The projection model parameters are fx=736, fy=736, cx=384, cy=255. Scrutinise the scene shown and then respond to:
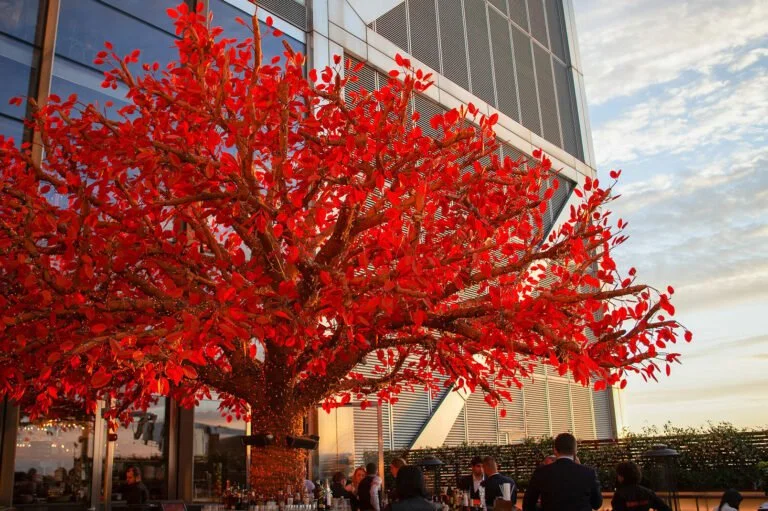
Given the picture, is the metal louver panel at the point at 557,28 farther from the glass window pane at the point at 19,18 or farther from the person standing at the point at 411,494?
the person standing at the point at 411,494

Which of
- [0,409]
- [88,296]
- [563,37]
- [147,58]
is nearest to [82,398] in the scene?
[0,409]

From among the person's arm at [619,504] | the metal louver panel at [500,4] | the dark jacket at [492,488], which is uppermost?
the metal louver panel at [500,4]

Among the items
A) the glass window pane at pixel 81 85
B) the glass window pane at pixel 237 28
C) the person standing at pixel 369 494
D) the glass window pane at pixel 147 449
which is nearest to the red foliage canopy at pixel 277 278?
the person standing at pixel 369 494

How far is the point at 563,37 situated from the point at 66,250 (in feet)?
79.4

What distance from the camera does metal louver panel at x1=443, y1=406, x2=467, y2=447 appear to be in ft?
59.9

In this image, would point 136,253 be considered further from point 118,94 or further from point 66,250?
point 118,94

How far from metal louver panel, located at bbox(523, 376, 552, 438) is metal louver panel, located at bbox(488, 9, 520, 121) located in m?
8.29

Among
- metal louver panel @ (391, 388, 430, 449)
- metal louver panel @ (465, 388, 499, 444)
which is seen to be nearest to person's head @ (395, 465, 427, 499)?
metal louver panel @ (391, 388, 430, 449)

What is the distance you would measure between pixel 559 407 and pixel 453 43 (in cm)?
1136

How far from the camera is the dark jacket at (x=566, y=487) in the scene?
5406 millimetres

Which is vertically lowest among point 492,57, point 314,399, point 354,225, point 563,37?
point 314,399

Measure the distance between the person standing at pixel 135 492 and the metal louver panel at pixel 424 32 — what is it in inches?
502

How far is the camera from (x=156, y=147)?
6.82 meters

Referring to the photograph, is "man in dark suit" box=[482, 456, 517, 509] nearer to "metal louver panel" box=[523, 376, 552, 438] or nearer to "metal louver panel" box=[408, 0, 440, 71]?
"metal louver panel" box=[523, 376, 552, 438]
